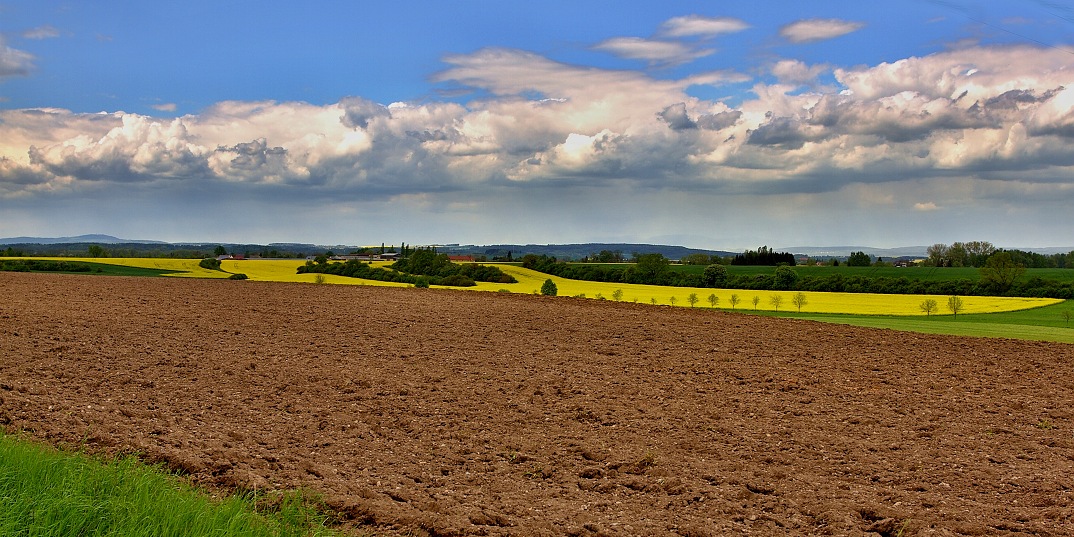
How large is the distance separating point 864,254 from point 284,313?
79749 millimetres

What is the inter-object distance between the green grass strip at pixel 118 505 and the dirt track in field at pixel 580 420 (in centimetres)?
53

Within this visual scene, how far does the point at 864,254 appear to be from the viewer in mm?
88125

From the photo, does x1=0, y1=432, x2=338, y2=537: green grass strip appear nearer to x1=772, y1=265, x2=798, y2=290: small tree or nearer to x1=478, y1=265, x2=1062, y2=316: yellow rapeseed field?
x1=478, y1=265, x2=1062, y2=316: yellow rapeseed field

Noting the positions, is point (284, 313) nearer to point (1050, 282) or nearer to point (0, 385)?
point (0, 385)

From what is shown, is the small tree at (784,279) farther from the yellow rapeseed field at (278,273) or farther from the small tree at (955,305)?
the yellow rapeseed field at (278,273)

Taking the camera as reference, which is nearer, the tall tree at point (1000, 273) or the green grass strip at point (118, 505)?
the green grass strip at point (118, 505)

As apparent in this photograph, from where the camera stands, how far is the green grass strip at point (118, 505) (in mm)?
5570

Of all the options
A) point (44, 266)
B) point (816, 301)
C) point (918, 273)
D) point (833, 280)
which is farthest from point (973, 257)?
point (44, 266)

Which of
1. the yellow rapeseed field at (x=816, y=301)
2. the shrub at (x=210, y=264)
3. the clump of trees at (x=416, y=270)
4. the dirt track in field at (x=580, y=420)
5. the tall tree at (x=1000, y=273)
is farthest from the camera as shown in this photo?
the tall tree at (x=1000, y=273)

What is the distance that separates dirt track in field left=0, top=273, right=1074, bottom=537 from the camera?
7121mm

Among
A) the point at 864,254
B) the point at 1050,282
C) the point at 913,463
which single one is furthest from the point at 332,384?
the point at 864,254

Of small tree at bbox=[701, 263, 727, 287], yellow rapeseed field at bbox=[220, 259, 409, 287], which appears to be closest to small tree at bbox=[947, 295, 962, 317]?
small tree at bbox=[701, 263, 727, 287]

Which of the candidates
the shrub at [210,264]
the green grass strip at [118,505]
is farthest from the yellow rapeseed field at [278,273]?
the green grass strip at [118,505]

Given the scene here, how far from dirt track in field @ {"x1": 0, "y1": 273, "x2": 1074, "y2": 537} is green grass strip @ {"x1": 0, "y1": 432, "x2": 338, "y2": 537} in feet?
1.73
